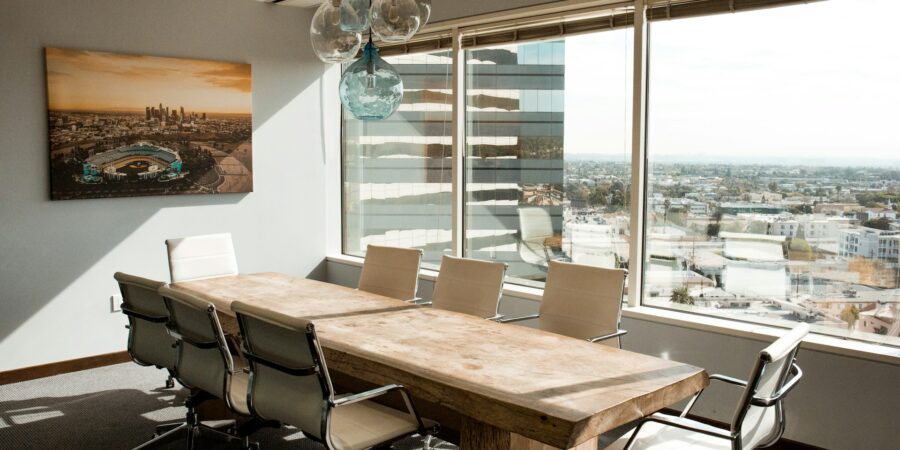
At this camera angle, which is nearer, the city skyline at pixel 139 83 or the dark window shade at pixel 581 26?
the dark window shade at pixel 581 26

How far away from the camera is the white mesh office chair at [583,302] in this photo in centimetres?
402

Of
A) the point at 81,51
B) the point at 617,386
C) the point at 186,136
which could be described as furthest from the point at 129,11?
the point at 617,386

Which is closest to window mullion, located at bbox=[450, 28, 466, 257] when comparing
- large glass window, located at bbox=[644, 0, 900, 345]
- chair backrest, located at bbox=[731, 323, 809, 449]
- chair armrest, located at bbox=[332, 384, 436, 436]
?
large glass window, located at bbox=[644, 0, 900, 345]

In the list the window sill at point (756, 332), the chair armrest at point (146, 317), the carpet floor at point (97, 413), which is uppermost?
the chair armrest at point (146, 317)

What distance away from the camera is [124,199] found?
19.7ft

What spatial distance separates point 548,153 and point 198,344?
308cm

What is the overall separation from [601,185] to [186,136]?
130 inches

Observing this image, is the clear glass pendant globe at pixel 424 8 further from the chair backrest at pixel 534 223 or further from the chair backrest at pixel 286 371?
the chair backrest at pixel 534 223

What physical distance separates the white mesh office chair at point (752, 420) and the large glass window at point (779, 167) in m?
1.16

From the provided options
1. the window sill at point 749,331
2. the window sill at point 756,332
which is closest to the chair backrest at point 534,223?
the window sill at point 749,331

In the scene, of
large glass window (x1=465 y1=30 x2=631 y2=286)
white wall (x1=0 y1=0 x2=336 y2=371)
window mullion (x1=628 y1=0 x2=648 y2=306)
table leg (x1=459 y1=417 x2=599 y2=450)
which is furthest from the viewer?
white wall (x1=0 y1=0 x2=336 y2=371)

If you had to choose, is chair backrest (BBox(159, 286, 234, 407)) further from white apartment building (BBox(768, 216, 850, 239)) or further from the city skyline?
white apartment building (BBox(768, 216, 850, 239))

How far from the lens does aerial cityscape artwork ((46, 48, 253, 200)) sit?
5.61 m

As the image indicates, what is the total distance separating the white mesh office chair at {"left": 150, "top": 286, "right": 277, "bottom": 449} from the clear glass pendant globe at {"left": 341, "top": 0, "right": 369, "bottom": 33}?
1331mm
